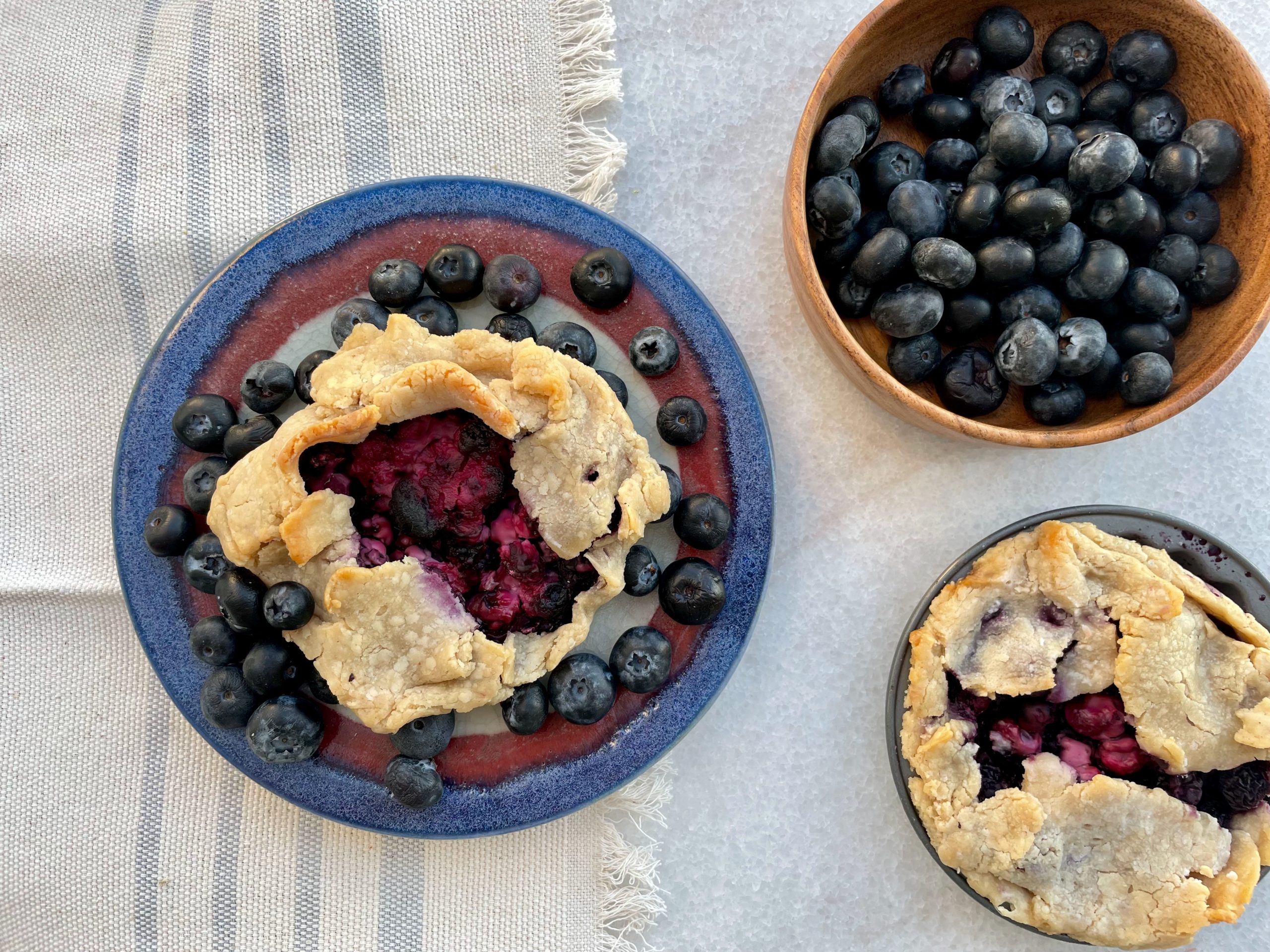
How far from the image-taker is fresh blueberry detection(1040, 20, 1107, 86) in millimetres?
2035

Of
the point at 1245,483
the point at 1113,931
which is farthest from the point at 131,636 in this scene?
the point at 1245,483

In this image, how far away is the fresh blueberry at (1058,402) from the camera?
1.99 m

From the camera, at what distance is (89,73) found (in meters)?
2.30

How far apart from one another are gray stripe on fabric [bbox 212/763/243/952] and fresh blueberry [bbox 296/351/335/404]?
99 cm

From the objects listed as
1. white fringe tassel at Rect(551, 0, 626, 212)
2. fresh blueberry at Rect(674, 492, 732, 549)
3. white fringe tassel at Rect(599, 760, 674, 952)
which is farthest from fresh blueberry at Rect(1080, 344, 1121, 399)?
white fringe tassel at Rect(599, 760, 674, 952)

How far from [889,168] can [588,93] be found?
0.82m

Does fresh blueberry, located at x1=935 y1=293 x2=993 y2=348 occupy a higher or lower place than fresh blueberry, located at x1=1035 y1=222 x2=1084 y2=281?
lower

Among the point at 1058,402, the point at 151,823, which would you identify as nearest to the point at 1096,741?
the point at 1058,402

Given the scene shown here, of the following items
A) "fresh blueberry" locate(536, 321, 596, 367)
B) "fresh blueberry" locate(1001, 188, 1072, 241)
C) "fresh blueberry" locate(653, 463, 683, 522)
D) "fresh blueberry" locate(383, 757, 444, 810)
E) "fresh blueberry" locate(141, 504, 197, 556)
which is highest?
"fresh blueberry" locate(1001, 188, 1072, 241)

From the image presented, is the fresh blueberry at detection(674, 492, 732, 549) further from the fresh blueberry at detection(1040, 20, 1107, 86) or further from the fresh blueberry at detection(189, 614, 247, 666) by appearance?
the fresh blueberry at detection(1040, 20, 1107, 86)

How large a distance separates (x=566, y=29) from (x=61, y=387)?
1.63 m

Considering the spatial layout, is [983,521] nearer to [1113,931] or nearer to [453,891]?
[1113,931]

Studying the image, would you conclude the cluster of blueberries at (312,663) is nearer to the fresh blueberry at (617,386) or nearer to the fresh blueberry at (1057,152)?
the fresh blueberry at (617,386)

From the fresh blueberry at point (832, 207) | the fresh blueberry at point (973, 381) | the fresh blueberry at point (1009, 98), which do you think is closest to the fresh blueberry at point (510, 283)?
the fresh blueberry at point (832, 207)
